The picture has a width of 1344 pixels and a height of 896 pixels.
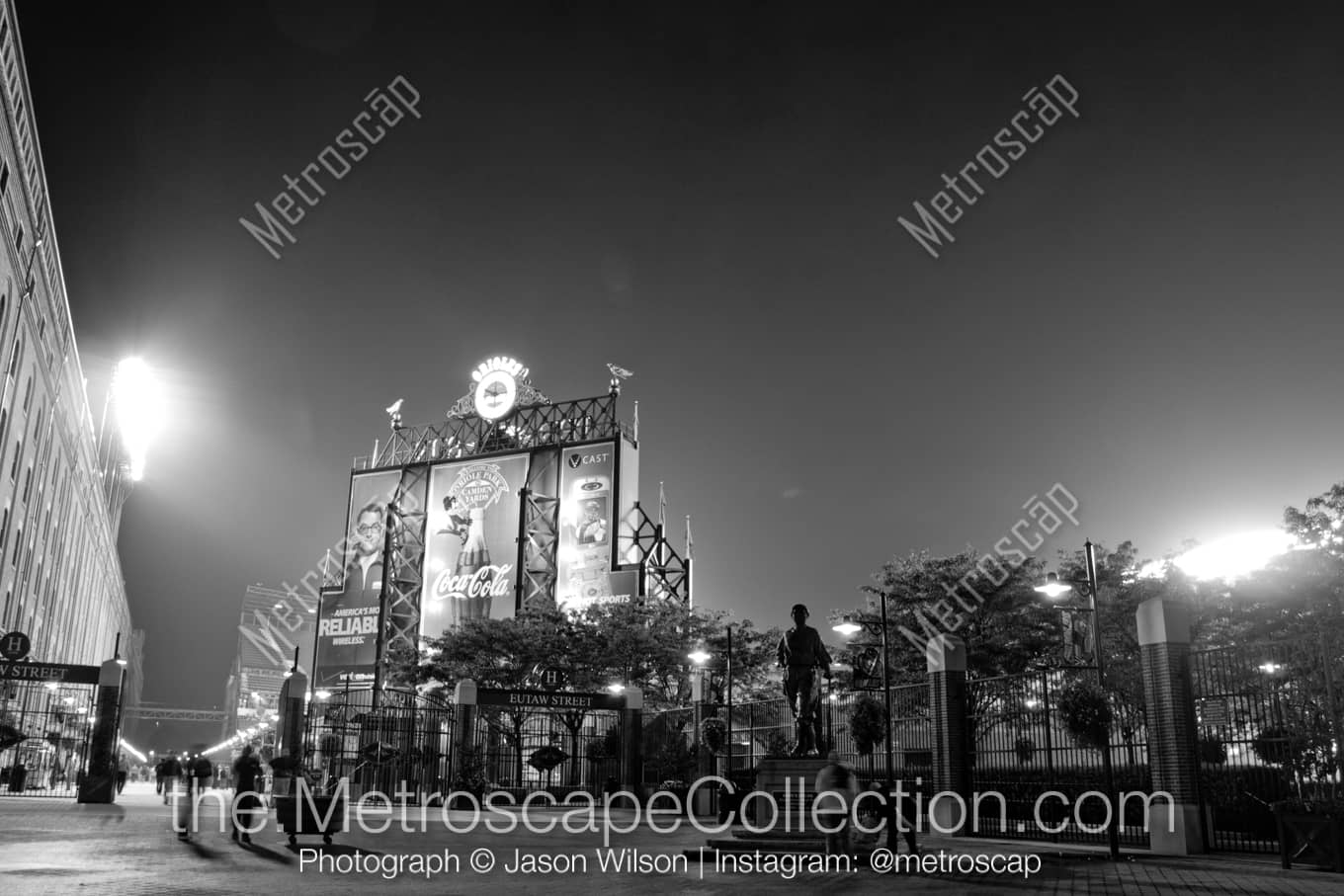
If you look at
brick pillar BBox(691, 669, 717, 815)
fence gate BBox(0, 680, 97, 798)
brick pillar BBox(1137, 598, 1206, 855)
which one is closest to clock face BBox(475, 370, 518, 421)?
fence gate BBox(0, 680, 97, 798)

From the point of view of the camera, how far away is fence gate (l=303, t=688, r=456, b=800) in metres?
29.7

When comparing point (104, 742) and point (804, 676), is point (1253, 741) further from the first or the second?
point (104, 742)

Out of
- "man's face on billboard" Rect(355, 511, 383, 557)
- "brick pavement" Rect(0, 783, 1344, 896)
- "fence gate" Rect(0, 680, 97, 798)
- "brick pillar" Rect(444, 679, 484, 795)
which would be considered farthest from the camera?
"man's face on billboard" Rect(355, 511, 383, 557)

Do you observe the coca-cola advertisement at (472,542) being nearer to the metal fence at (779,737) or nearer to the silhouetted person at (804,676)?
the metal fence at (779,737)

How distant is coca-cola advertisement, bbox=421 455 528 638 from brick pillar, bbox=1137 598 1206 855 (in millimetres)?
48656

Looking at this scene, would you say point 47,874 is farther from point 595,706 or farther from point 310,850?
point 595,706

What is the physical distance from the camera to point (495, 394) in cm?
7519

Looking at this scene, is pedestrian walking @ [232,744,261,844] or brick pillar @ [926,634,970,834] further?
brick pillar @ [926,634,970,834]

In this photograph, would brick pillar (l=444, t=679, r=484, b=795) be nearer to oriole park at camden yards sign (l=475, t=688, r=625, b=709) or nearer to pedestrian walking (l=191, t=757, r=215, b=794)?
oriole park at camden yards sign (l=475, t=688, r=625, b=709)

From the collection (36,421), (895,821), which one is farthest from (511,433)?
(895,821)

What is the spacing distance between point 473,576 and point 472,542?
2.27m

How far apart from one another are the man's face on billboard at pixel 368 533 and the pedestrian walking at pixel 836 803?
61.5m

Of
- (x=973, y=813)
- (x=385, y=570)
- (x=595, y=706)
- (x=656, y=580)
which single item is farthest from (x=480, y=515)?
(x=973, y=813)

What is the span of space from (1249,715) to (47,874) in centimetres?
1797
